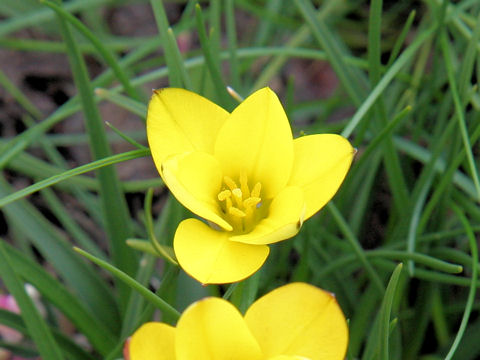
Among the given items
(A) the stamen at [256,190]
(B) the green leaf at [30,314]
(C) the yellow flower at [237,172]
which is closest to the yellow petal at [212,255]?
(C) the yellow flower at [237,172]

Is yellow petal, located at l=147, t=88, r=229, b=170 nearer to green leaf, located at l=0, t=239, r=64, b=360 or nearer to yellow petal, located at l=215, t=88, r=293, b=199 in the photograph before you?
yellow petal, located at l=215, t=88, r=293, b=199

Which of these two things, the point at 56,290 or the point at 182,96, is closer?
the point at 182,96

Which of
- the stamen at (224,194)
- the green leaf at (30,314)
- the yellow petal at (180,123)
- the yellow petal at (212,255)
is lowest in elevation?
the green leaf at (30,314)

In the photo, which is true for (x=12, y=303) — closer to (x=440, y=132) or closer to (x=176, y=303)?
(x=176, y=303)

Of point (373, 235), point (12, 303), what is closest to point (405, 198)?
point (373, 235)

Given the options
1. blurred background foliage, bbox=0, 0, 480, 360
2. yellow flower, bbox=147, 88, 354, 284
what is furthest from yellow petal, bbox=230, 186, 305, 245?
blurred background foliage, bbox=0, 0, 480, 360

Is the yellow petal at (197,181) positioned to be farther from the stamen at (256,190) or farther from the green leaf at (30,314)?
the green leaf at (30,314)

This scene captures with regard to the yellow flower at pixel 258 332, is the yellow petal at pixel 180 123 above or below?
above
